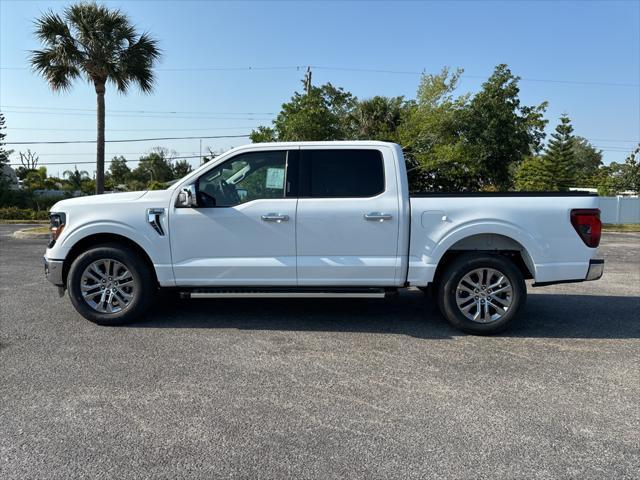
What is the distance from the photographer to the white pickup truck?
17.0 ft

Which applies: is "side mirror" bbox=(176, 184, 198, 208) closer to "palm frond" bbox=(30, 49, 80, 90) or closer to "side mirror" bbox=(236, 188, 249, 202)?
"side mirror" bbox=(236, 188, 249, 202)

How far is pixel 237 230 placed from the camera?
17.3 ft

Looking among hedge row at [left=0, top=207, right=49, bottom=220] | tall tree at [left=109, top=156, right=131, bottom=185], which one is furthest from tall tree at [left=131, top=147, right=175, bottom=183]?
hedge row at [left=0, top=207, right=49, bottom=220]

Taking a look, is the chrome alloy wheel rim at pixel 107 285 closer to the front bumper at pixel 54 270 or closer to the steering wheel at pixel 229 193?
Result: the front bumper at pixel 54 270

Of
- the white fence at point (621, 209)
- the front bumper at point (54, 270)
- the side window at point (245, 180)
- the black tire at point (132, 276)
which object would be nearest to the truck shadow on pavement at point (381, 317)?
the black tire at point (132, 276)

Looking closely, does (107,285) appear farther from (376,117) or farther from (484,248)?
(376,117)

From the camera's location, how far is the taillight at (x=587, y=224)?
509 centimetres

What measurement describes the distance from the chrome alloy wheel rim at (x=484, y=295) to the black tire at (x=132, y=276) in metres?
3.48

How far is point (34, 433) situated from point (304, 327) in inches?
114


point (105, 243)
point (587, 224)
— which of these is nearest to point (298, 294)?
point (105, 243)

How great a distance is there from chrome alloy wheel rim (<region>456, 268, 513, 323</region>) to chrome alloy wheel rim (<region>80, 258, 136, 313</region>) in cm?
367

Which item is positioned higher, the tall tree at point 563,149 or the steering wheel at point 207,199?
the tall tree at point 563,149

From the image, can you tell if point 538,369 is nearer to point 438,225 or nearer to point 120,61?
point 438,225

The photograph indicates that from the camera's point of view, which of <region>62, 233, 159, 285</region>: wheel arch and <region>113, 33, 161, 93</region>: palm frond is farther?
<region>113, 33, 161, 93</region>: palm frond
